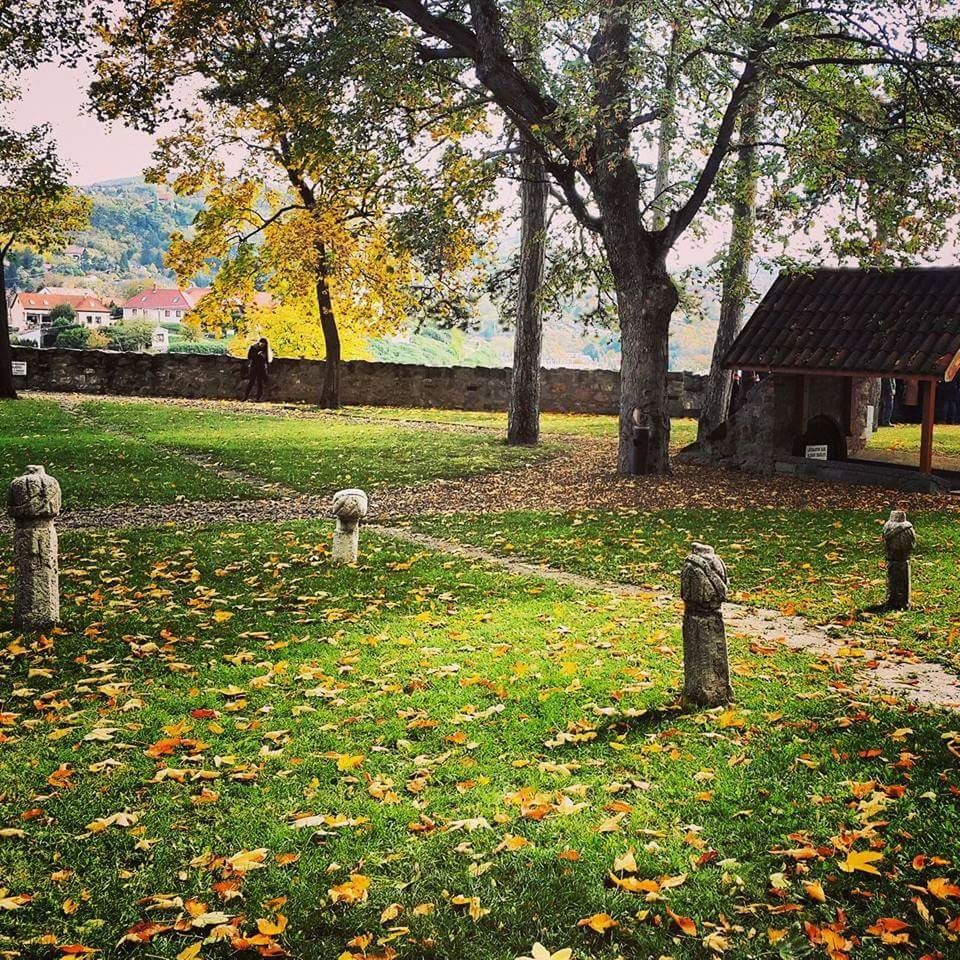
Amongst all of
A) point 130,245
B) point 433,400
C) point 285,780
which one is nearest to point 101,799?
point 285,780

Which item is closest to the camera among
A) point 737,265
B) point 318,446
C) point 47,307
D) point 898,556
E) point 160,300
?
point 898,556

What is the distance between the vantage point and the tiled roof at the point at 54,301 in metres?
113

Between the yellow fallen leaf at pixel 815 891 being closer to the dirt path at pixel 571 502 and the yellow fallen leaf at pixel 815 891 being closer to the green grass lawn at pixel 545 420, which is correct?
the dirt path at pixel 571 502

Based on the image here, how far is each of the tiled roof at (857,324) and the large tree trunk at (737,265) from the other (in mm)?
1048

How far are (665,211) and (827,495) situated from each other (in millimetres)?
7911

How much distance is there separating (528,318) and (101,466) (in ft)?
35.1

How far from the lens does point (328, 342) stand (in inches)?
1239

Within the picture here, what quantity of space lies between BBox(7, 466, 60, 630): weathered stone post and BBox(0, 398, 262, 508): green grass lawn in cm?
643

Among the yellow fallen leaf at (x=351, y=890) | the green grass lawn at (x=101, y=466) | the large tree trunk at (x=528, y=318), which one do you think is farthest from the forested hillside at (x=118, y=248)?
the yellow fallen leaf at (x=351, y=890)

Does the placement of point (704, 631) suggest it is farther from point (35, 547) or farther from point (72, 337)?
Result: point (72, 337)

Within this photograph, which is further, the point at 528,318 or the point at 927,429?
the point at 528,318

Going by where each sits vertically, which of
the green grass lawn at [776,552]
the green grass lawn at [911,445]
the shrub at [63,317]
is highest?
the shrub at [63,317]

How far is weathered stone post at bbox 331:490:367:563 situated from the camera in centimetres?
1064

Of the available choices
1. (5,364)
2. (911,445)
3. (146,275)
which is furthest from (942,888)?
(146,275)
